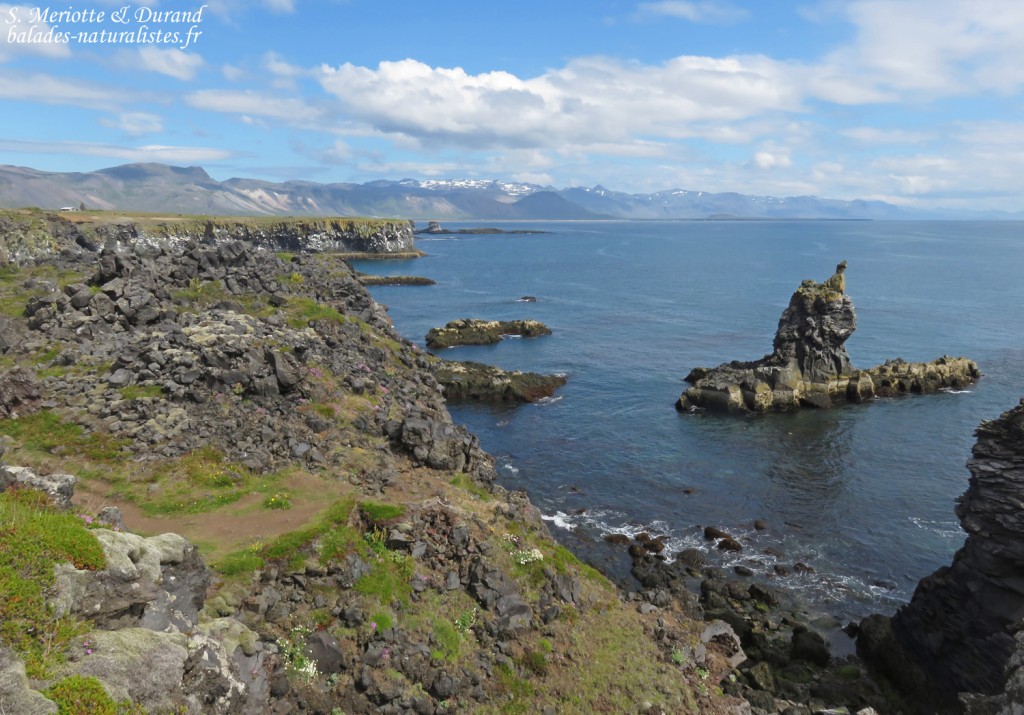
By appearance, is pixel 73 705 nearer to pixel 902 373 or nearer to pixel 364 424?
pixel 364 424

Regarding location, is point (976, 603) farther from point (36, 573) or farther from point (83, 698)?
point (36, 573)

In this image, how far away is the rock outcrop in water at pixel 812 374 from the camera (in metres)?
73.2

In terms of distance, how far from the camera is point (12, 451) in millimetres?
28312

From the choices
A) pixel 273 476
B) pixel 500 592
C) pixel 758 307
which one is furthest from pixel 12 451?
pixel 758 307

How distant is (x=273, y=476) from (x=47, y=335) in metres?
21.0

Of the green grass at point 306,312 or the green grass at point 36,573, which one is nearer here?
the green grass at point 36,573

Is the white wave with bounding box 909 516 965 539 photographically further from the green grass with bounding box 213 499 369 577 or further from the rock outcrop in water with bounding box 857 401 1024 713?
the green grass with bounding box 213 499 369 577

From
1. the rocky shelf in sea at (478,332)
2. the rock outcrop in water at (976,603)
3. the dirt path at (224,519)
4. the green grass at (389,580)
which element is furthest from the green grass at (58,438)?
the rocky shelf in sea at (478,332)

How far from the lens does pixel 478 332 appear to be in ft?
348

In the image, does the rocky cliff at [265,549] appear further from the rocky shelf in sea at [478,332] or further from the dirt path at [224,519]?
the rocky shelf in sea at [478,332]

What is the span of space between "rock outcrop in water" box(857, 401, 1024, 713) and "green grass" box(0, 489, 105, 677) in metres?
34.4

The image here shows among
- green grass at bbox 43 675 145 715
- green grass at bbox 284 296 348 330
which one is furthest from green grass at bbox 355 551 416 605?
green grass at bbox 284 296 348 330

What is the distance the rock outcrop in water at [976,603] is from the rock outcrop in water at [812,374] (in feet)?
133

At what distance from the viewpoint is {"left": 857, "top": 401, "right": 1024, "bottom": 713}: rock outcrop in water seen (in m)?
28.3
